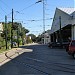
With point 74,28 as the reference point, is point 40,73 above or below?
below

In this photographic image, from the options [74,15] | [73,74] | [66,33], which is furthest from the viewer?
[66,33]

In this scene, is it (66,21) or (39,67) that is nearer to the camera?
(39,67)

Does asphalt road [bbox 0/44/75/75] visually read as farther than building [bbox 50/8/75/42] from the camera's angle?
No

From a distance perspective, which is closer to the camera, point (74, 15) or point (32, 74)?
point (32, 74)

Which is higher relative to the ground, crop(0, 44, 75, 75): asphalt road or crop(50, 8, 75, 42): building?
crop(50, 8, 75, 42): building

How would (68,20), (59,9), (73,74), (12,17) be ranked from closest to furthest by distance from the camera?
1. (73,74)
2. (68,20)
3. (12,17)
4. (59,9)

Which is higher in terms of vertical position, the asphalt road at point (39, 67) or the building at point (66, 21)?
the building at point (66, 21)

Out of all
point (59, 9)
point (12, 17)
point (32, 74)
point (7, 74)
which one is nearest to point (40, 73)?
point (32, 74)

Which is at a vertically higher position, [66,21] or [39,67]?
[66,21]

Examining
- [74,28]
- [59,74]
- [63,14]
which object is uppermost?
[63,14]

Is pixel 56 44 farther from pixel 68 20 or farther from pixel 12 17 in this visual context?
pixel 12 17

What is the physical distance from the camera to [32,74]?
591 inches

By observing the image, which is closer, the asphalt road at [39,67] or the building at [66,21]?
the asphalt road at [39,67]

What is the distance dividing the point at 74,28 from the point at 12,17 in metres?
17.5
